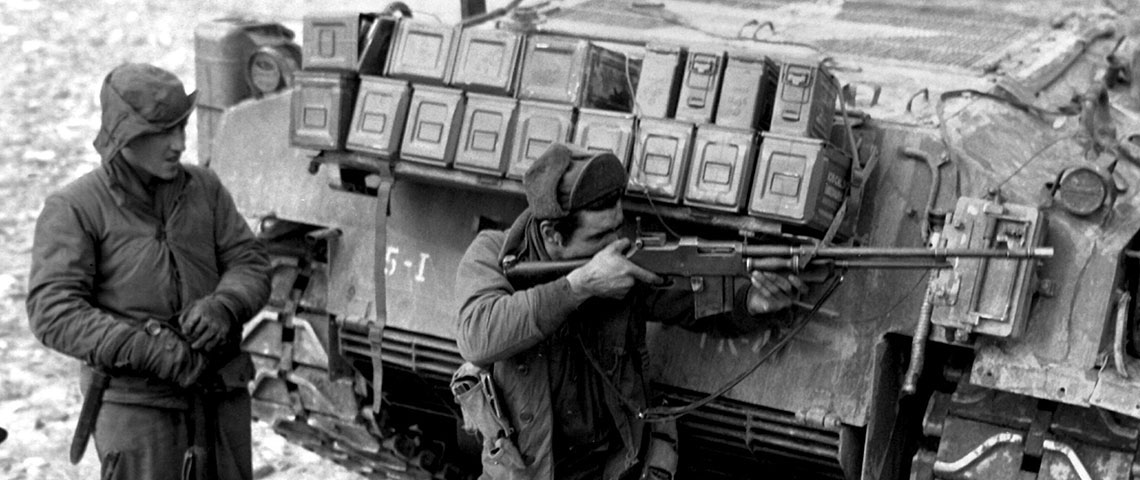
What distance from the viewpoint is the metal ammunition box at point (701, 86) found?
6082 millimetres

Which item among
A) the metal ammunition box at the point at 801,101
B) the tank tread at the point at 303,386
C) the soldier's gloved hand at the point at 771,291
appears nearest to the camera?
the soldier's gloved hand at the point at 771,291

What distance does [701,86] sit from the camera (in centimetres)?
610

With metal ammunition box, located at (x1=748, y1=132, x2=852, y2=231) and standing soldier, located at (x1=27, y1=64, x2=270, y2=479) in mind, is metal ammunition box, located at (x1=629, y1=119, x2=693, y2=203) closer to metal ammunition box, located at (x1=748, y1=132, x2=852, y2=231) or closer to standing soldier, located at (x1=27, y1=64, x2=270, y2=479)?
metal ammunition box, located at (x1=748, y1=132, x2=852, y2=231)

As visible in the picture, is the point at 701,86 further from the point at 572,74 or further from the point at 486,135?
the point at 486,135

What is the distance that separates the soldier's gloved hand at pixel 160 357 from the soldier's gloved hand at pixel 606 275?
1.36 meters

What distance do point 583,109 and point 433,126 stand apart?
54cm

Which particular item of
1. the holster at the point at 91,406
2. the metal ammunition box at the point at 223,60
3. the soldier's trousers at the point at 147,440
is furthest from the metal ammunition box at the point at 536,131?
the metal ammunition box at the point at 223,60

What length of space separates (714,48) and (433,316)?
1555 millimetres

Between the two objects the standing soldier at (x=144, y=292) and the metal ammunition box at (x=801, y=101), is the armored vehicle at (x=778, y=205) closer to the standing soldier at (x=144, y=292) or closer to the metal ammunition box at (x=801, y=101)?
the metal ammunition box at (x=801, y=101)

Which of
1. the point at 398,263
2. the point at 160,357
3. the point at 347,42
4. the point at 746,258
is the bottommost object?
the point at 160,357

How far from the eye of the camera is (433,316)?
6969mm

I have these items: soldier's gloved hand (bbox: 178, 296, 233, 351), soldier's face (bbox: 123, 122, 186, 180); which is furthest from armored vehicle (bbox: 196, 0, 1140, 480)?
soldier's gloved hand (bbox: 178, 296, 233, 351)

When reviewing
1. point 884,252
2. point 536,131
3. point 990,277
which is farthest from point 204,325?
point 990,277

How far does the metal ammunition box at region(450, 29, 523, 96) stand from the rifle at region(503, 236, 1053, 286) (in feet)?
2.40
